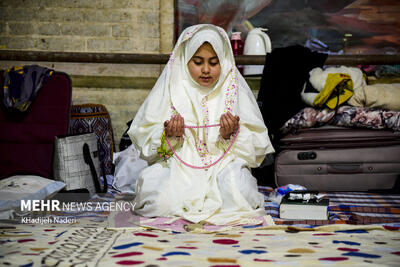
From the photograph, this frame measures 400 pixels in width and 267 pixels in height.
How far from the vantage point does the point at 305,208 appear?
2.16m

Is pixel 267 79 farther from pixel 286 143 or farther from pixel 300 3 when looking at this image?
pixel 300 3

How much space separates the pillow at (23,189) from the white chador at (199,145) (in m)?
0.59

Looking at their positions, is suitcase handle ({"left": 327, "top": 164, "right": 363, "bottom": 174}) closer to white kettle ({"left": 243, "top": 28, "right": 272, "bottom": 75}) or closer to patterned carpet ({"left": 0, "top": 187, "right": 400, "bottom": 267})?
patterned carpet ({"left": 0, "top": 187, "right": 400, "bottom": 267})

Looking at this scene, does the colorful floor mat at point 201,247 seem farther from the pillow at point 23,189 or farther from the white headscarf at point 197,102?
the white headscarf at point 197,102

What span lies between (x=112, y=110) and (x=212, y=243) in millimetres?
2437

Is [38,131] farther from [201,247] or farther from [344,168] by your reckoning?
[344,168]

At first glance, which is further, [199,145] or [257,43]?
[257,43]

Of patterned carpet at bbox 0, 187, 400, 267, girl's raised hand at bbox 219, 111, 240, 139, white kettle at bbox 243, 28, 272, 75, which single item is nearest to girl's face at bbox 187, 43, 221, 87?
girl's raised hand at bbox 219, 111, 240, 139

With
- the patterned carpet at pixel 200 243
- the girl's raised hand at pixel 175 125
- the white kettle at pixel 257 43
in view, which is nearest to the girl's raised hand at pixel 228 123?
the girl's raised hand at pixel 175 125

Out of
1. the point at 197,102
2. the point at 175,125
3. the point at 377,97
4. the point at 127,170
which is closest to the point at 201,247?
the point at 175,125

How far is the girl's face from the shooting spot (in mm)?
2213

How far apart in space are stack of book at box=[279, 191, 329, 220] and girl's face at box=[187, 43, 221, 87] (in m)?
0.80

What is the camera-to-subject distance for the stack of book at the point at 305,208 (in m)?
2.14

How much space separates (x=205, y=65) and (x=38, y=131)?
1311 mm
